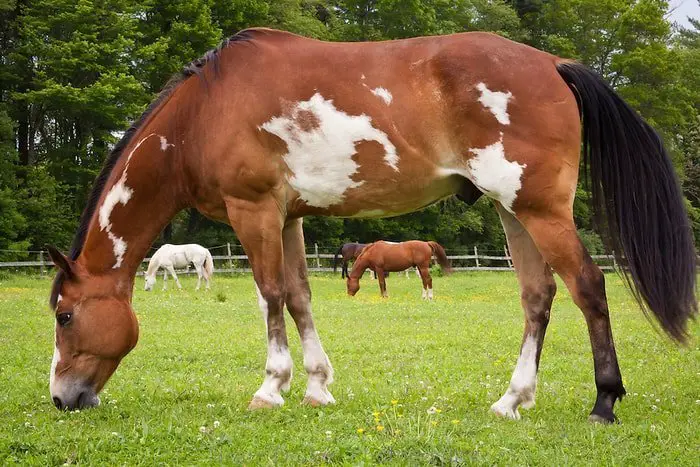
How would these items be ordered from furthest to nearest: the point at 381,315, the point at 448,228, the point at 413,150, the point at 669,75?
1. the point at 669,75
2. the point at 448,228
3. the point at 381,315
4. the point at 413,150

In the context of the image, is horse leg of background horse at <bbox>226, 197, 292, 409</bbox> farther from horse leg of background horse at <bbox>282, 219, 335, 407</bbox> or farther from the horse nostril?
the horse nostril

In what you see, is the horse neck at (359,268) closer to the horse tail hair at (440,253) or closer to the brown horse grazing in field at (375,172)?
the horse tail hair at (440,253)

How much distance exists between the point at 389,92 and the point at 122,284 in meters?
2.49

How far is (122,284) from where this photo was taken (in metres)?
5.81

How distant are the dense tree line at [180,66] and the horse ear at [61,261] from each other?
2235 centimetres

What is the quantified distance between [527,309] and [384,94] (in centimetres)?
183

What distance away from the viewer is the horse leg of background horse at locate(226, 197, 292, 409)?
17.9 feet

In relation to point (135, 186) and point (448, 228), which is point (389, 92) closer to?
point (135, 186)

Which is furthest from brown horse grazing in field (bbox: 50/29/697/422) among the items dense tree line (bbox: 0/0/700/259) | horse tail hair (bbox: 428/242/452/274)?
dense tree line (bbox: 0/0/700/259)

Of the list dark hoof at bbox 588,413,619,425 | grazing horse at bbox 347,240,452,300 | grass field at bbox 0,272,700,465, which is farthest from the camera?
grazing horse at bbox 347,240,452,300

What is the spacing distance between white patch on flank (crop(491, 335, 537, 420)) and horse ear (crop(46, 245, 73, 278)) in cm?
325

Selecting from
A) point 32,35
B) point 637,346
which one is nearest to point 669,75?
point 32,35

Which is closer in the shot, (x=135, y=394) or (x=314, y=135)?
(x=314, y=135)

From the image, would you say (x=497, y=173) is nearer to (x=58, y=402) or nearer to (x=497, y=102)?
(x=497, y=102)
